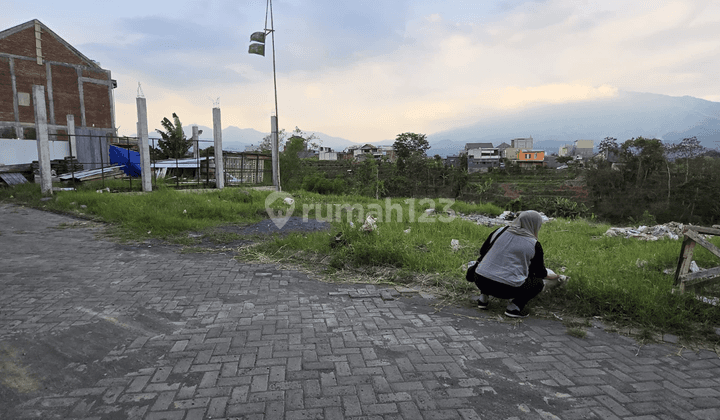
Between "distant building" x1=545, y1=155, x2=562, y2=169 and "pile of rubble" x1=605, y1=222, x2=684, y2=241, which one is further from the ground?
"distant building" x1=545, y1=155, x2=562, y2=169

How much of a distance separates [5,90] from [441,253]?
1256 inches

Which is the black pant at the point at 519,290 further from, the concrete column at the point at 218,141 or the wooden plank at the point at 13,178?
the wooden plank at the point at 13,178

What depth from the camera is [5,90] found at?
24.9 m

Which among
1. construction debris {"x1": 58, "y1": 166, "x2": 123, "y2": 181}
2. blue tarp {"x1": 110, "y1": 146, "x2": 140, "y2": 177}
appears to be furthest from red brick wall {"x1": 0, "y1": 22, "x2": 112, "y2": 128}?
construction debris {"x1": 58, "y1": 166, "x2": 123, "y2": 181}

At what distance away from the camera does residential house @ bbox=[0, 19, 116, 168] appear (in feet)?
82.0

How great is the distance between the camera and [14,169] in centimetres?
1614

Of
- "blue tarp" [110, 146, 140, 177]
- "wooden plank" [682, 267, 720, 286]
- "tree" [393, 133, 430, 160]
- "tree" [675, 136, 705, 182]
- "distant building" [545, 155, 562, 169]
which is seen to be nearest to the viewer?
"wooden plank" [682, 267, 720, 286]

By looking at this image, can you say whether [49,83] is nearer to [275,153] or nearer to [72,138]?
[72,138]

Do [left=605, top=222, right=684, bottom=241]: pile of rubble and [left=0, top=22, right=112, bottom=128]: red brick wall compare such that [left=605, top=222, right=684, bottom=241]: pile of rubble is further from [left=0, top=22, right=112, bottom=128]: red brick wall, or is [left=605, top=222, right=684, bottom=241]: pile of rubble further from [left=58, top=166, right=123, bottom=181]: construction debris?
[left=0, top=22, right=112, bottom=128]: red brick wall

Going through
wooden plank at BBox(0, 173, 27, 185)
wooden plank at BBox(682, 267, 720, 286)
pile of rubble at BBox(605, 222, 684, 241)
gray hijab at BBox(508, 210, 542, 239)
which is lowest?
pile of rubble at BBox(605, 222, 684, 241)

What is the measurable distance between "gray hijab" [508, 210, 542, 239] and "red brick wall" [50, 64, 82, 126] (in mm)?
32539

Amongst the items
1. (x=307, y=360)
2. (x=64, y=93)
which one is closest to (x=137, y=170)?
(x=64, y=93)

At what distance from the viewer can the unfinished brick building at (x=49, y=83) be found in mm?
25062

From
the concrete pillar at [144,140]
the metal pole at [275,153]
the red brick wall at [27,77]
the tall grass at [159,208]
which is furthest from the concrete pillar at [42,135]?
the red brick wall at [27,77]
